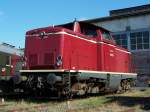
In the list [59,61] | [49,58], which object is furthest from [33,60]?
[59,61]

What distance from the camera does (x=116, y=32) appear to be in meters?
31.8

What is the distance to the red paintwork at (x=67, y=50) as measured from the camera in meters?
13.1

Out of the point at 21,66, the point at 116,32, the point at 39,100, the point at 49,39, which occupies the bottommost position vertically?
the point at 39,100

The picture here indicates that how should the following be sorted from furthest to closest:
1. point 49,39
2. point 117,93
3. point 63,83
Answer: point 117,93, point 49,39, point 63,83

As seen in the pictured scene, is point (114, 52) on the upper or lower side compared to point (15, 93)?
upper

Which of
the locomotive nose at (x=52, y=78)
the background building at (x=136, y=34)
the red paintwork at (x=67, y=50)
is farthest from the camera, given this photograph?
the background building at (x=136, y=34)

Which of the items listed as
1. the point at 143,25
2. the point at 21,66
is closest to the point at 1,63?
the point at 21,66

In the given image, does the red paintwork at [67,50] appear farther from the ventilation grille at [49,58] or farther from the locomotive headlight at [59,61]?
the locomotive headlight at [59,61]

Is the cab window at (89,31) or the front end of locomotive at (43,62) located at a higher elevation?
the cab window at (89,31)

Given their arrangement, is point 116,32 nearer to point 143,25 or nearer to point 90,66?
point 143,25

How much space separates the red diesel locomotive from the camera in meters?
12.9

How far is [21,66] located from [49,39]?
167 centimetres

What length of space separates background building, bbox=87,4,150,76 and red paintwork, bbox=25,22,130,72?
15.4m

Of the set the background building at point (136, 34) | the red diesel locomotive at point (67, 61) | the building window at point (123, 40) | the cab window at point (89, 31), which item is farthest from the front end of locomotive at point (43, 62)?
the building window at point (123, 40)
